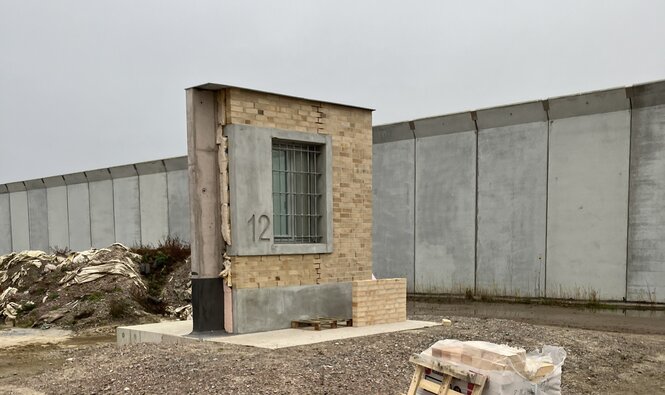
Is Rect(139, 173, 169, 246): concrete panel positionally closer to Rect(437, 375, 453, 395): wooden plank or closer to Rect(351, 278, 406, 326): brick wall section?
Rect(351, 278, 406, 326): brick wall section

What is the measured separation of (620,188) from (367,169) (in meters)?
6.67

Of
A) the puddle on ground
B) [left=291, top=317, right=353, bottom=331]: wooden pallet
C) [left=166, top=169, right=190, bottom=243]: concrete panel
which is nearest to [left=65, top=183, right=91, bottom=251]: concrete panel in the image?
[left=166, top=169, right=190, bottom=243]: concrete panel

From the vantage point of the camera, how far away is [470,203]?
52.5ft

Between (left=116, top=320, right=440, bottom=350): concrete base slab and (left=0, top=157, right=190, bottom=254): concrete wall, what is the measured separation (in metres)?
13.3

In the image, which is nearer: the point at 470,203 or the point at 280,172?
the point at 280,172

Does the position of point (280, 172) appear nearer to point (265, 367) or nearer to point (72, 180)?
point (265, 367)

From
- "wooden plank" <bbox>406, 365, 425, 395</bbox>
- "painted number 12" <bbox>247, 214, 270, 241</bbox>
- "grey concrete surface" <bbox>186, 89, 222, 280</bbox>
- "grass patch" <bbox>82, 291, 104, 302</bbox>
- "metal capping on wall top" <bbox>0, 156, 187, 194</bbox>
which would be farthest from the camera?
"metal capping on wall top" <bbox>0, 156, 187, 194</bbox>

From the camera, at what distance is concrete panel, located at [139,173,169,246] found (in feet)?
79.3

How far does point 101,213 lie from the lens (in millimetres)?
26750

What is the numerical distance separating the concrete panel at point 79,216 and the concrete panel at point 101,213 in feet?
→ 1.34

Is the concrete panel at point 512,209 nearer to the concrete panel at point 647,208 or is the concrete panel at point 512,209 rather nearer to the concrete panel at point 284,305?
the concrete panel at point 647,208

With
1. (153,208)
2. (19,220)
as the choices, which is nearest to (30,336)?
(153,208)

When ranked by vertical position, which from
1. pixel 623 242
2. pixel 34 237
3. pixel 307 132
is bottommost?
pixel 34 237

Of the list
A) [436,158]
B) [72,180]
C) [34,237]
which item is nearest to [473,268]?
[436,158]
